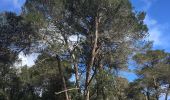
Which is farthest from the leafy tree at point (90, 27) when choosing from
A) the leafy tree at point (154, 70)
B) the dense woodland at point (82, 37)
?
the leafy tree at point (154, 70)

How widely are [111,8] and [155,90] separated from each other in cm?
1908

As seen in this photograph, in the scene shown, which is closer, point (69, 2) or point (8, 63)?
point (69, 2)

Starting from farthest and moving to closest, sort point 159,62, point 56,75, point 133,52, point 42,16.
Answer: point 159,62, point 56,75, point 133,52, point 42,16

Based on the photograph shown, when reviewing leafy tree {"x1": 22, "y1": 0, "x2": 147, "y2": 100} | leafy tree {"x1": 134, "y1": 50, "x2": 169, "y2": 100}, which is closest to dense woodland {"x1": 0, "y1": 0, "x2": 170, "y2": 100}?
leafy tree {"x1": 22, "y1": 0, "x2": 147, "y2": 100}

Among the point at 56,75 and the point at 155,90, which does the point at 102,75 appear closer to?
the point at 56,75

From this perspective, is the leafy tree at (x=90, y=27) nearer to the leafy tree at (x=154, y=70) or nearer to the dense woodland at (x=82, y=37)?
the dense woodland at (x=82, y=37)

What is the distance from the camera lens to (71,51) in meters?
22.8

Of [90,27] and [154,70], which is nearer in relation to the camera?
[90,27]

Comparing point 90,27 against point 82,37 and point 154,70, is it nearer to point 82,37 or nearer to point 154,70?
point 82,37

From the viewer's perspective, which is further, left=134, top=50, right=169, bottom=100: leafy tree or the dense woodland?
left=134, top=50, right=169, bottom=100: leafy tree

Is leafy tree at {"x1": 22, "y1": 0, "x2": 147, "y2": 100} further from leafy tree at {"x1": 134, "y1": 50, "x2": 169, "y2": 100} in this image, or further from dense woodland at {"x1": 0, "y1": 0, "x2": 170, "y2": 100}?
leafy tree at {"x1": 134, "y1": 50, "x2": 169, "y2": 100}

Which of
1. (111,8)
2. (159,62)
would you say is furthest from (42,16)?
(159,62)

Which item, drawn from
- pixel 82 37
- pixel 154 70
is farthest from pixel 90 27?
pixel 154 70

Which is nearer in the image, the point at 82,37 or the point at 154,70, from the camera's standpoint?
the point at 82,37
